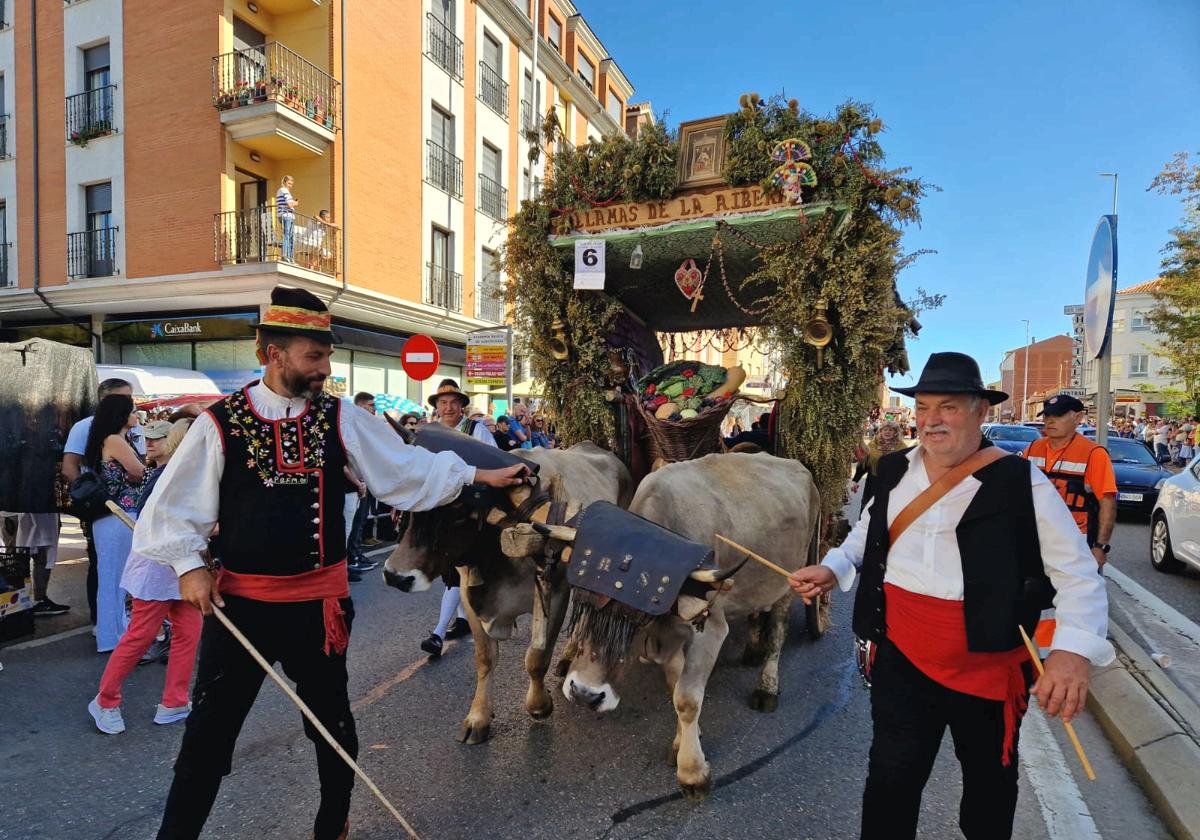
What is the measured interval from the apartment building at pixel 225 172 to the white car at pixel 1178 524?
1308 cm

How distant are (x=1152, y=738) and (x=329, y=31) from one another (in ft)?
58.0

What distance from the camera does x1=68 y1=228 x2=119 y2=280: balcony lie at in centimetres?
1545

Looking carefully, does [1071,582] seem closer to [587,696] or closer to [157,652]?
[587,696]

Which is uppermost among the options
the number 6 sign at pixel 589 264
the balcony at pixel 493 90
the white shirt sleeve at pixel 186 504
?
the balcony at pixel 493 90

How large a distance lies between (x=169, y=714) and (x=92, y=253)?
16364 millimetres

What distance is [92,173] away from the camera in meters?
15.5

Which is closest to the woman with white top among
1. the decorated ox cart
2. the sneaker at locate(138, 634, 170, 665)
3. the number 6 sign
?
the sneaker at locate(138, 634, 170, 665)

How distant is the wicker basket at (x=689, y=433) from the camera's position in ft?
16.5

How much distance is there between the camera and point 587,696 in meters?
2.66

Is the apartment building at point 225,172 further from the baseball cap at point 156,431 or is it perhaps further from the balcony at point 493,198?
the baseball cap at point 156,431

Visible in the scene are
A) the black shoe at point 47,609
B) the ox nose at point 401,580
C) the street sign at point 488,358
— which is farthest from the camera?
the street sign at point 488,358

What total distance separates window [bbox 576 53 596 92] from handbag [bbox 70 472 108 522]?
24961 millimetres

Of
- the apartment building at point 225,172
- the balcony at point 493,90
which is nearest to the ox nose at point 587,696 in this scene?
the apartment building at point 225,172

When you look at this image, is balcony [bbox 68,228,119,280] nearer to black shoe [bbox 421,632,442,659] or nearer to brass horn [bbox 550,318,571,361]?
brass horn [bbox 550,318,571,361]
